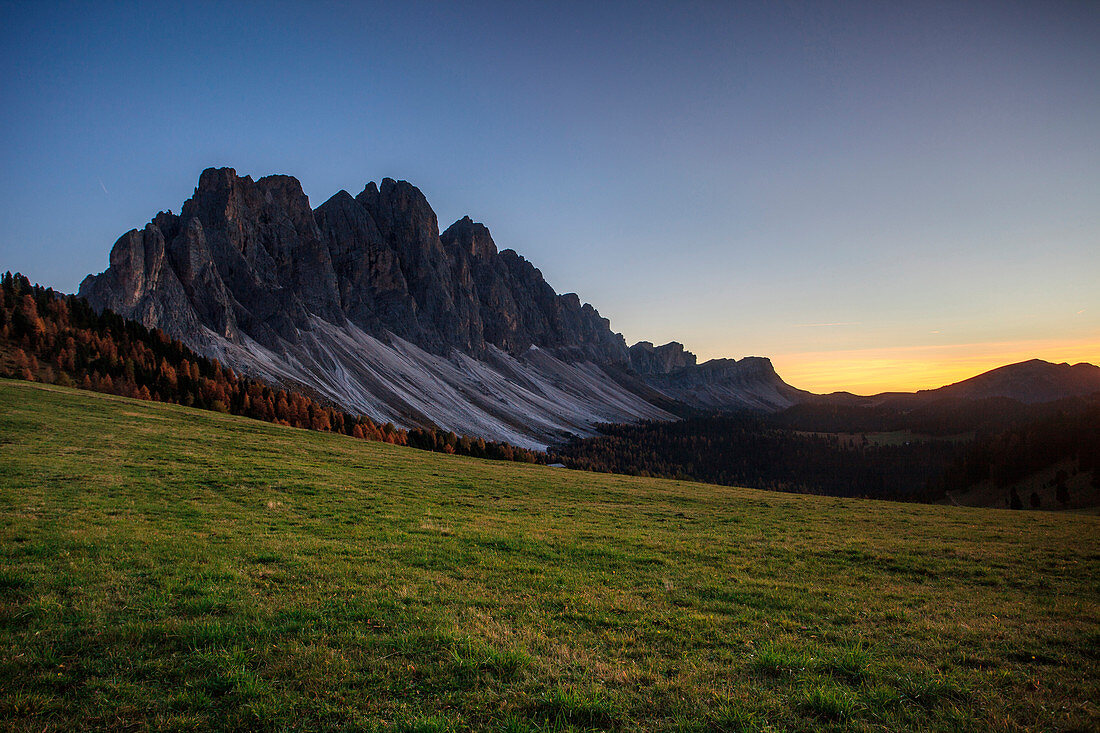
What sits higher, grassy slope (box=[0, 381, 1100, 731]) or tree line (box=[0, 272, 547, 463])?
tree line (box=[0, 272, 547, 463])

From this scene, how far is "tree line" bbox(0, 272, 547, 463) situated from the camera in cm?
7106

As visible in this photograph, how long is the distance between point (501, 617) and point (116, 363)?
10256 cm

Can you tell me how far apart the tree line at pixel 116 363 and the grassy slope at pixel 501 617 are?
64252mm

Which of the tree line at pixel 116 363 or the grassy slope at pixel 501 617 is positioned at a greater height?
the tree line at pixel 116 363

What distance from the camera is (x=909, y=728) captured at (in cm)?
637

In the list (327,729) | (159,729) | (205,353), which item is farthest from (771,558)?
(205,353)

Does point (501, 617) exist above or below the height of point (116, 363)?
below

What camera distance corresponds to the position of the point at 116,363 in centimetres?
8081

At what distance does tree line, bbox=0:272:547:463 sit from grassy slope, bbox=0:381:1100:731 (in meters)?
64.3

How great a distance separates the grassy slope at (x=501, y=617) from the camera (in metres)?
6.69

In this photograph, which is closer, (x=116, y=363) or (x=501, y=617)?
(x=501, y=617)

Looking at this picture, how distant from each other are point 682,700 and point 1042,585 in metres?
15.8

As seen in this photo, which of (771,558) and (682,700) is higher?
(682,700)

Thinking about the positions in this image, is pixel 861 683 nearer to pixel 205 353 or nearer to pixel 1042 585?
pixel 1042 585
